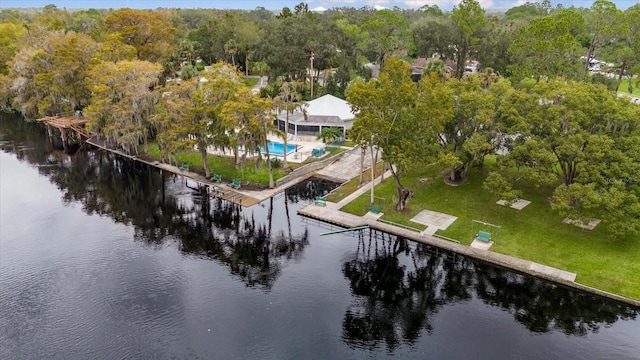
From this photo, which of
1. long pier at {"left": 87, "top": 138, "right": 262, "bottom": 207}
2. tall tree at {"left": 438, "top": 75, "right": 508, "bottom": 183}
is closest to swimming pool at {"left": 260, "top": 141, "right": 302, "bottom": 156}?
long pier at {"left": 87, "top": 138, "right": 262, "bottom": 207}

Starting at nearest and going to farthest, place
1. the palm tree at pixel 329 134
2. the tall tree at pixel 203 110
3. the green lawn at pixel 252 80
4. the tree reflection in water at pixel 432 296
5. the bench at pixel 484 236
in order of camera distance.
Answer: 1. the tree reflection in water at pixel 432 296
2. the bench at pixel 484 236
3. the tall tree at pixel 203 110
4. the palm tree at pixel 329 134
5. the green lawn at pixel 252 80

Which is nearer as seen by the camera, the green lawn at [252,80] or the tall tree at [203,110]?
the tall tree at [203,110]

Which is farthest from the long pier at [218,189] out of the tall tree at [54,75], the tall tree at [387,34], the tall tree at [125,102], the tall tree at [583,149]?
the tall tree at [387,34]

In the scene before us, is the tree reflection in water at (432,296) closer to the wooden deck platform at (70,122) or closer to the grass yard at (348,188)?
the grass yard at (348,188)

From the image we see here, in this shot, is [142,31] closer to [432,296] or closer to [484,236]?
[484,236]

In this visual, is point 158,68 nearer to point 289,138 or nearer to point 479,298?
point 289,138

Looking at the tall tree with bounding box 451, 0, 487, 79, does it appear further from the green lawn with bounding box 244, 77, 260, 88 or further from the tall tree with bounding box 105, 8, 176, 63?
the tall tree with bounding box 105, 8, 176, 63

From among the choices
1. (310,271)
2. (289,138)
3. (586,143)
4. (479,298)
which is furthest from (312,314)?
(289,138)
